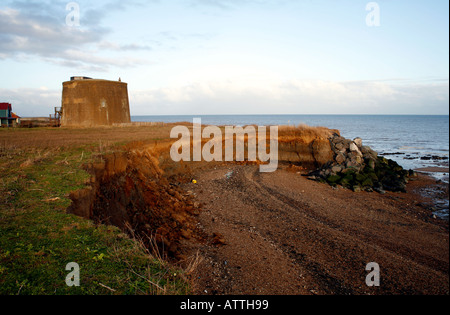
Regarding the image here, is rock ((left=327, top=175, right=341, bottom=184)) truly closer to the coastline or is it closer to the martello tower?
the coastline

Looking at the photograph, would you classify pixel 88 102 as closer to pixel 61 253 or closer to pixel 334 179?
pixel 334 179

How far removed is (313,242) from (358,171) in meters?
12.1

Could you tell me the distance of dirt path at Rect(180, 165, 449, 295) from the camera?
6.93 metres

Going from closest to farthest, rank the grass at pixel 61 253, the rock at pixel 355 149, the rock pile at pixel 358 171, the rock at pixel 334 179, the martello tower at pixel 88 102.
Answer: the grass at pixel 61 253
the rock pile at pixel 358 171
the rock at pixel 334 179
the rock at pixel 355 149
the martello tower at pixel 88 102

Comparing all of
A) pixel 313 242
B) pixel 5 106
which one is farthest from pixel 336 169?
pixel 5 106

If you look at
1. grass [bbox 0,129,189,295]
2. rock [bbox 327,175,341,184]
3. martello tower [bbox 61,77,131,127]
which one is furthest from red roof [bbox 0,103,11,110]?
rock [bbox 327,175,341,184]

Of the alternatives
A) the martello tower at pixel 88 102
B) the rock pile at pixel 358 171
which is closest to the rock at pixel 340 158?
the rock pile at pixel 358 171

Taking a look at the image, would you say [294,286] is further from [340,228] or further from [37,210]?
[37,210]

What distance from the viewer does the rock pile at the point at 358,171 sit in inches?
695

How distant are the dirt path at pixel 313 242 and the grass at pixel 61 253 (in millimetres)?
1333

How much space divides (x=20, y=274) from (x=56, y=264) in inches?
19.6

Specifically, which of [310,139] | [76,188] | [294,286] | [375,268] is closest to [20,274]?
[76,188]

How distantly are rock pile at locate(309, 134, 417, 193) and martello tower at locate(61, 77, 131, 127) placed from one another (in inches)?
814

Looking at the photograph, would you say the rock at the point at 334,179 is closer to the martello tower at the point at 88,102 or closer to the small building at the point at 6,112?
the martello tower at the point at 88,102
